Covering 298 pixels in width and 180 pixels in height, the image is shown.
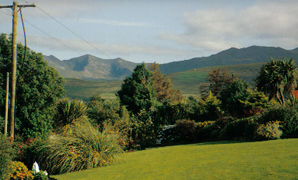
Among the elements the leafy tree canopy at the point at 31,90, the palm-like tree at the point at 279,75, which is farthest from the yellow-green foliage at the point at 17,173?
the palm-like tree at the point at 279,75

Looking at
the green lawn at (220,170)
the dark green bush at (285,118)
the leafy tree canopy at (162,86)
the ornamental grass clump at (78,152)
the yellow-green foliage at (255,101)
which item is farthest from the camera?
the leafy tree canopy at (162,86)

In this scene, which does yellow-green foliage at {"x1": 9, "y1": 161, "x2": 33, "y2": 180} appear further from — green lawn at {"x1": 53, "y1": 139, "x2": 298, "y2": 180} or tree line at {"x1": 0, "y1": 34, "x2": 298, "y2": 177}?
tree line at {"x1": 0, "y1": 34, "x2": 298, "y2": 177}

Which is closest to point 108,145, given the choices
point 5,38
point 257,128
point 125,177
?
point 125,177

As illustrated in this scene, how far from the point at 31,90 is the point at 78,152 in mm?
9858

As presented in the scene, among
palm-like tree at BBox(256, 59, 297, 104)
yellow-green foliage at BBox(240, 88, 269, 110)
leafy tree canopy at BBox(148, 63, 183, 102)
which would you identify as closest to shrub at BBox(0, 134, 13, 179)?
yellow-green foliage at BBox(240, 88, 269, 110)

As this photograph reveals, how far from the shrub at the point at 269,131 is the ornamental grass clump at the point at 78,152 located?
305 inches

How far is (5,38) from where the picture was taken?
20.1 metres

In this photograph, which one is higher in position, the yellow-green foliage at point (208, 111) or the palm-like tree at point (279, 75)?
the palm-like tree at point (279, 75)

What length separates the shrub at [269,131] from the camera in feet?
48.3

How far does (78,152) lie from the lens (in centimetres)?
1155

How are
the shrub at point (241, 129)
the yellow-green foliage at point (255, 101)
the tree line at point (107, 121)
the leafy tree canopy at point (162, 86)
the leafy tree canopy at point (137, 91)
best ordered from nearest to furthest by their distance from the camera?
the tree line at point (107, 121) → the shrub at point (241, 129) → the yellow-green foliage at point (255, 101) → the leafy tree canopy at point (137, 91) → the leafy tree canopy at point (162, 86)

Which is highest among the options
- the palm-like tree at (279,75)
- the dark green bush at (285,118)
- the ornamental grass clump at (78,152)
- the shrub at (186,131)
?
the palm-like tree at (279,75)

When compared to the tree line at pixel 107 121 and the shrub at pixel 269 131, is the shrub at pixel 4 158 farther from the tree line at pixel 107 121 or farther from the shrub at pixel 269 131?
the shrub at pixel 269 131

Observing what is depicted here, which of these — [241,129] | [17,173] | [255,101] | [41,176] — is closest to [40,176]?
[41,176]
